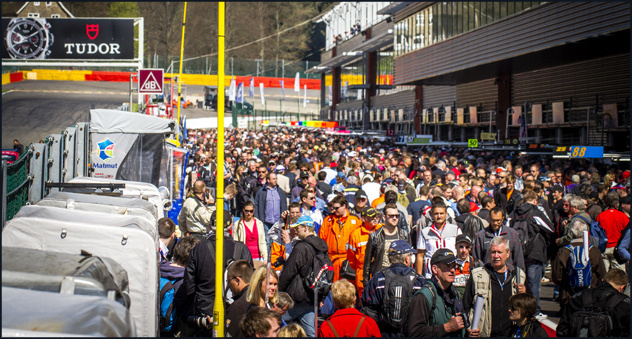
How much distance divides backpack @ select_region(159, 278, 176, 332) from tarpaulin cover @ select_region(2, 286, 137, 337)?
291 centimetres

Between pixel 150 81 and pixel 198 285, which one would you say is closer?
pixel 198 285

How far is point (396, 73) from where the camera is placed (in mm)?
37344

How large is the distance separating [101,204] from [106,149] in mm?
7019

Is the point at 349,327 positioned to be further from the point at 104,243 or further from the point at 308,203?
the point at 308,203

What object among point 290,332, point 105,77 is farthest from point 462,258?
point 105,77

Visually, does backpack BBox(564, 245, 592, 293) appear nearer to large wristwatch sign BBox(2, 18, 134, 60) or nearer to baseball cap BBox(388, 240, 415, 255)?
baseball cap BBox(388, 240, 415, 255)

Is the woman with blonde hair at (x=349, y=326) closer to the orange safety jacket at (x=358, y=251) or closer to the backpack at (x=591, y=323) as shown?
the backpack at (x=591, y=323)

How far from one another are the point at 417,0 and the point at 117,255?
1154 inches

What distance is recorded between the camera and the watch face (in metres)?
25.5

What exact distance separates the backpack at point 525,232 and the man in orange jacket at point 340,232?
7.50 ft

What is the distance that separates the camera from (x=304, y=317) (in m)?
6.64

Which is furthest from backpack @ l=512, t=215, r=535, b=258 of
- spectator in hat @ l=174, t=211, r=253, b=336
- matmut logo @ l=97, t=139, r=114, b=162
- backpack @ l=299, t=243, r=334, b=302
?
matmut logo @ l=97, t=139, r=114, b=162

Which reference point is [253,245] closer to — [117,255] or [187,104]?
[117,255]

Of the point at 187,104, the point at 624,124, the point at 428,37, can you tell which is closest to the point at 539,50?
the point at 624,124
